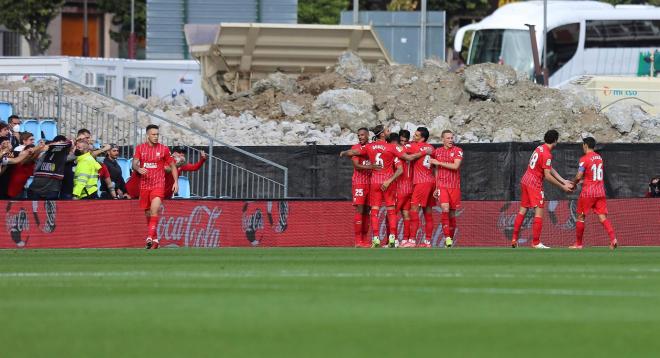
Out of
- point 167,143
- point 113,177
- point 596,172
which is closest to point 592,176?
point 596,172

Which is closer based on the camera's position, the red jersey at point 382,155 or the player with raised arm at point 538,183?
the player with raised arm at point 538,183

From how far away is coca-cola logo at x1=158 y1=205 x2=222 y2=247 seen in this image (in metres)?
23.6

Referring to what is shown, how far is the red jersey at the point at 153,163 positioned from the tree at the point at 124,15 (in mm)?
53687

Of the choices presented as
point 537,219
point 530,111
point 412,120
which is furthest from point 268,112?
point 537,219

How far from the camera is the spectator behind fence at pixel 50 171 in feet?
77.5

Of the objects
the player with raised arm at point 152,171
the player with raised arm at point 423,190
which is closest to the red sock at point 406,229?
the player with raised arm at point 423,190

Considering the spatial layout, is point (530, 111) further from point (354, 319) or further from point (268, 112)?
point (354, 319)

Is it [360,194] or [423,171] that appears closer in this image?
[360,194]

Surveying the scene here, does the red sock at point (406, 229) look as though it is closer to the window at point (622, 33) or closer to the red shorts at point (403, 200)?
the red shorts at point (403, 200)

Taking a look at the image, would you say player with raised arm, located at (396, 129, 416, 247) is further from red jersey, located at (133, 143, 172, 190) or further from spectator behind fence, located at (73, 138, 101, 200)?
spectator behind fence, located at (73, 138, 101, 200)

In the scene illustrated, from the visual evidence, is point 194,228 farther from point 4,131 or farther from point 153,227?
point 4,131

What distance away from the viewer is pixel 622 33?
5078 cm

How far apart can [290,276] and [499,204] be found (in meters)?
12.3

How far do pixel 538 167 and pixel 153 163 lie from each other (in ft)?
19.0
